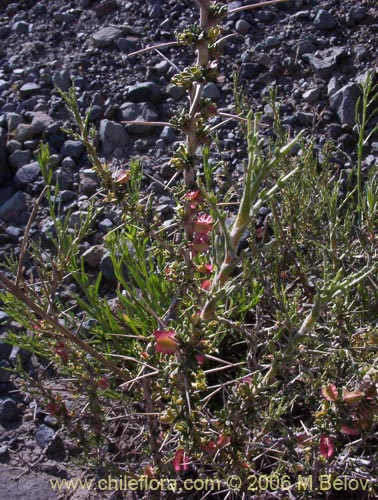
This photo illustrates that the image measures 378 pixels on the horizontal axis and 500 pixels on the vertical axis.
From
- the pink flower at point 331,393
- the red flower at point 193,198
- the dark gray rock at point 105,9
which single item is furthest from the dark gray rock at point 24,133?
the pink flower at point 331,393

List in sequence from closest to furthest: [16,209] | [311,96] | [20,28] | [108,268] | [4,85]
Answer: [108,268], [16,209], [311,96], [4,85], [20,28]

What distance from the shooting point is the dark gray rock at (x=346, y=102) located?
2.94 m

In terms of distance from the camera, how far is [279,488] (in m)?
1.66

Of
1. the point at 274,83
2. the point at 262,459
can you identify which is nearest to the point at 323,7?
the point at 274,83

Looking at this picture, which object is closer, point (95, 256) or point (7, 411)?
point (7, 411)

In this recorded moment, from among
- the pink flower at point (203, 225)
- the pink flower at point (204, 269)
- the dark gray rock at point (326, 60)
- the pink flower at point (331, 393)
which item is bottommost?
the dark gray rock at point (326, 60)

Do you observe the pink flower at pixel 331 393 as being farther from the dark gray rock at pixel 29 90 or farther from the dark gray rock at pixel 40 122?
the dark gray rock at pixel 29 90

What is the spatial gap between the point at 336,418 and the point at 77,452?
95cm

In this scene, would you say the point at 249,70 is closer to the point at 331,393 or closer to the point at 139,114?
the point at 139,114

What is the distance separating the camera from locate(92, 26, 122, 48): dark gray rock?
140 inches

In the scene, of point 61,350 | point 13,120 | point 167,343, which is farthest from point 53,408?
point 13,120

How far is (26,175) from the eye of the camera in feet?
9.66

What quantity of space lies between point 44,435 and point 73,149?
1.39 meters

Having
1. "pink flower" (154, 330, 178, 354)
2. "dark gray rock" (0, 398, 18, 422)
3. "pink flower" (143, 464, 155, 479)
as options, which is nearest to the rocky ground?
"dark gray rock" (0, 398, 18, 422)
